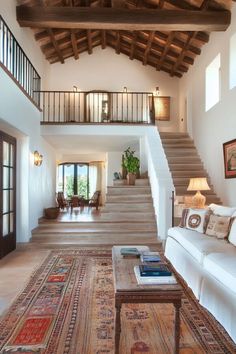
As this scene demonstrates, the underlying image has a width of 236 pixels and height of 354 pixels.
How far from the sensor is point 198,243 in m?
3.77

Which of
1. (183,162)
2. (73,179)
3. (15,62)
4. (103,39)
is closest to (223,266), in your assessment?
(15,62)

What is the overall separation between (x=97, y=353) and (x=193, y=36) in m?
7.35

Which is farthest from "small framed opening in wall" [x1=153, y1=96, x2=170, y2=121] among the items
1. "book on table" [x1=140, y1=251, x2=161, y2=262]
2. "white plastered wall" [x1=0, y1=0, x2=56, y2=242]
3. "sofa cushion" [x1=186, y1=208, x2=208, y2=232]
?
"book on table" [x1=140, y1=251, x2=161, y2=262]

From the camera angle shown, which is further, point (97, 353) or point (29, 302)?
point (29, 302)

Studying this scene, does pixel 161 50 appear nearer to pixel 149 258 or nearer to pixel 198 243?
pixel 198 243

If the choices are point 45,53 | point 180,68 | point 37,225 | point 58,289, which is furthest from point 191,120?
point 58,289

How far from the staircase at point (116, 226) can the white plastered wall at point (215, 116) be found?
1.70 m

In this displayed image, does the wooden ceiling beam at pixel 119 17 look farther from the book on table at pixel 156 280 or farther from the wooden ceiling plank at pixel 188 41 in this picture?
the book on table at pixel 156 280

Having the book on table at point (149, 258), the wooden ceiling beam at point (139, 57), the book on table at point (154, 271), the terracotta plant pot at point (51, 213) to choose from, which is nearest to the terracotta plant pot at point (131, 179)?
the terracotta plant pot at point (51, 213)

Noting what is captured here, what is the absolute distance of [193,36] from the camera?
24.1 feet

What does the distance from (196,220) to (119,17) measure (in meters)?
4.30

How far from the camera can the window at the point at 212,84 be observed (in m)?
7.13

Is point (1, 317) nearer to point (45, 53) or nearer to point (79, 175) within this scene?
point (45, 53)

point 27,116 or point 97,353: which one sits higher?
point 27,116
